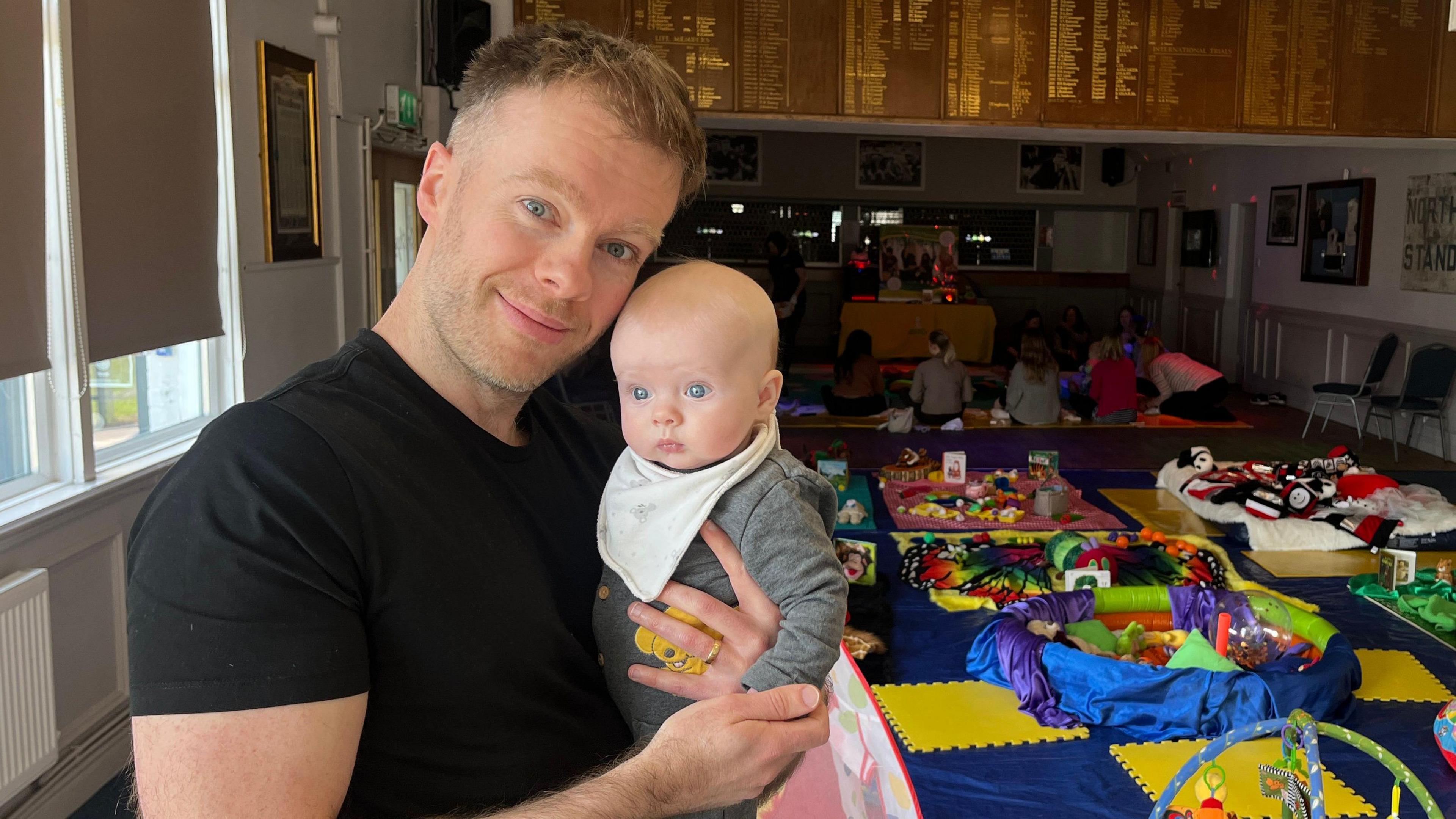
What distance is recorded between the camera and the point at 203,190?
3764 mm

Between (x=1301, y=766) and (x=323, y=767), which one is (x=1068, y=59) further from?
(x=323, y=767)

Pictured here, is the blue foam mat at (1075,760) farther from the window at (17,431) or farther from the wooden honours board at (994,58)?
the wooden honours board at (994,58)

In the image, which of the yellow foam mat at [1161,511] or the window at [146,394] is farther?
the yellow foam mat at [1161,511]

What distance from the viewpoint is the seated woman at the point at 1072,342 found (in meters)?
13.4

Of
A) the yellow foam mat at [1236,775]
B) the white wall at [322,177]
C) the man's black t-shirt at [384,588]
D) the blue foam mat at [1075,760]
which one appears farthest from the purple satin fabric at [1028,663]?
the white wall at [322,177]

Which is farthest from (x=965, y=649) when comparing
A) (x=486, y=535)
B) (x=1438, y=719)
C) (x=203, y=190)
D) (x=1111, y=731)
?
(x=486, y=535)

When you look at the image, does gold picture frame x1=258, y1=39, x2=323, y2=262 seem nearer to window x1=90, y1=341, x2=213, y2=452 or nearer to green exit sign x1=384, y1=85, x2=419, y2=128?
window x1=90, y1=341, x2=213, y2=452

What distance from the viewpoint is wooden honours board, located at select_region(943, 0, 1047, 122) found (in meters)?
7.20

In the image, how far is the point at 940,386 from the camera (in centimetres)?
987

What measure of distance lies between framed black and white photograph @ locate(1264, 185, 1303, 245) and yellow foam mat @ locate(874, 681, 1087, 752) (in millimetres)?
9211

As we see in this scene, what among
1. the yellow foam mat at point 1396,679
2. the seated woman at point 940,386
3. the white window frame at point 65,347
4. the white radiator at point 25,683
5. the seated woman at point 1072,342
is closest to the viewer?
the white radiator at point 25,683

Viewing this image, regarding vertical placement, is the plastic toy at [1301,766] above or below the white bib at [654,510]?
below

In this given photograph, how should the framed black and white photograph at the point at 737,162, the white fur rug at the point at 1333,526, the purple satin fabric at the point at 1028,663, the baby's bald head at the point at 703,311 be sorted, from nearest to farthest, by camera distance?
the baby's bald head at the point at 703,311 < the purple satin fabric at the point at 1028,663 < the white fur rug at the point at 1333,526 < the framed black and white photograph at the point at 737,162

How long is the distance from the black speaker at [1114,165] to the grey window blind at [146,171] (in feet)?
47.0
